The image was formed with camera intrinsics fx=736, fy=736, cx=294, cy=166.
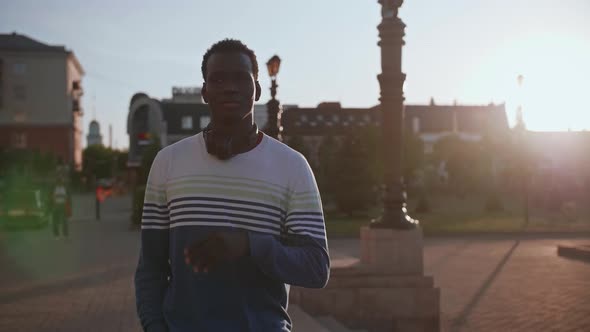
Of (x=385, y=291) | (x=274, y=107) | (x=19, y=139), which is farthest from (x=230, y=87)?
(x=19, y=139)

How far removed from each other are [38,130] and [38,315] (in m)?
78.2

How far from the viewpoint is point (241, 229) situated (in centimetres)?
241

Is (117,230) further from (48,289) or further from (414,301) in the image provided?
(414,301)

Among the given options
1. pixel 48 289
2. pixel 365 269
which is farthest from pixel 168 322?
pixel 48 289

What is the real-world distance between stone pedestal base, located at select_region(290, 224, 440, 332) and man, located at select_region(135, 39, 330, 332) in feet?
22.1

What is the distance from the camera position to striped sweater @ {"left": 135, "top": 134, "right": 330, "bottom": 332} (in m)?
2.39

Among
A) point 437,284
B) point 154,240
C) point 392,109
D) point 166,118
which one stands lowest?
point 437,284

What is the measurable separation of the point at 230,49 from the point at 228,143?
364mm

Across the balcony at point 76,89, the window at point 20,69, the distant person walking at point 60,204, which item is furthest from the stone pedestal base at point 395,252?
the balcony at point 76,89

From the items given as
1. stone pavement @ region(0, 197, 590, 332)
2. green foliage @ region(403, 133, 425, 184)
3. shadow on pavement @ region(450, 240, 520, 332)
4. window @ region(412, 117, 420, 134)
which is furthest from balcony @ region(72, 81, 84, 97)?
shadow on pavement @ region(450, 240, 520, 332)

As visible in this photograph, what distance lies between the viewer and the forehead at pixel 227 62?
252 cm

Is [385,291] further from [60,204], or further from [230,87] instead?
[60,204]

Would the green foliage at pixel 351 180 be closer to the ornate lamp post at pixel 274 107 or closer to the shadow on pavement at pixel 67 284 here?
the ornate lamp post at pixel 274 107

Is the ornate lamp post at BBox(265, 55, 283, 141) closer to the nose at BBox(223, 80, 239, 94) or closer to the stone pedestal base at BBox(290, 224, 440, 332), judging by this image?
the stone pedestal base at BBox(290, 224, 440, 332)
